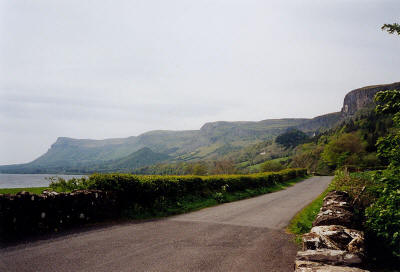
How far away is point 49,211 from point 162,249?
15.5 ft

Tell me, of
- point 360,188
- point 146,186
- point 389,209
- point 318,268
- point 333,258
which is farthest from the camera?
point 146,186

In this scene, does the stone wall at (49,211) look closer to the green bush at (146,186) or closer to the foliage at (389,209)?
the green bush at (146,186)

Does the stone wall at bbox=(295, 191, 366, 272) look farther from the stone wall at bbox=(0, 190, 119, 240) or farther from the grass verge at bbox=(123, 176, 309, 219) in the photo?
the stone wall at bbox=(0, 190, 119, 240)

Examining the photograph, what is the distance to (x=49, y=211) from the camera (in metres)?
9.20

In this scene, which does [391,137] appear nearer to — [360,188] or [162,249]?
[360,188]

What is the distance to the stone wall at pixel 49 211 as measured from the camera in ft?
26.8

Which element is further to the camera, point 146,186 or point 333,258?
point 146,186

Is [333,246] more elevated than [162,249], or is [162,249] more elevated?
[333,246]

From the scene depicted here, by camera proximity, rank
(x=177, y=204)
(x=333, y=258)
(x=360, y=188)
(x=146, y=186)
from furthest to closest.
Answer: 1. (x=177, y=204)
2. (x=146, y=186)
3. (x=360, y=188)
4. (x=333, y=258)

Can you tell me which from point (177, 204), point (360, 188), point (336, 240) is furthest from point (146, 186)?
point (360, 188)

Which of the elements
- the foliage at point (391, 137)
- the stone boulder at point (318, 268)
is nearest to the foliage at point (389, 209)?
the foliage at point (391, 137)

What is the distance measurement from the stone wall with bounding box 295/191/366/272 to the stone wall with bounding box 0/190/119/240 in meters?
8.38

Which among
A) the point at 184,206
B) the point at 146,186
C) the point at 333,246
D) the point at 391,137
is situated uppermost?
the point at 391,137

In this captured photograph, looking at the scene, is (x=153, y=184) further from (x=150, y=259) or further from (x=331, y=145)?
Result: (x=331, y=145)
